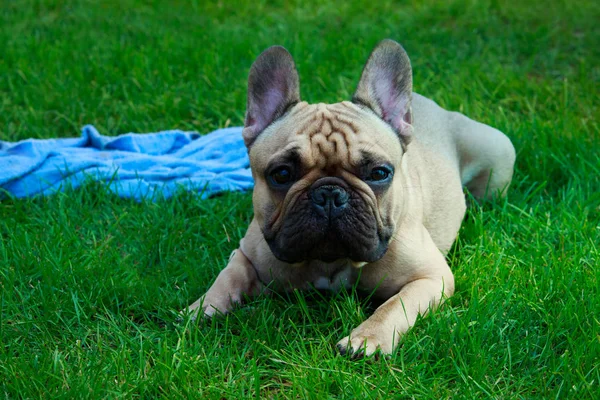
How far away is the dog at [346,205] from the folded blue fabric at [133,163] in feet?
3.58

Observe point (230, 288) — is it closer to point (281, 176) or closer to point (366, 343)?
point (281, 176)

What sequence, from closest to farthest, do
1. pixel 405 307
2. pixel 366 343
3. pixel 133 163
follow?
pixel 366 343 → pixel 405 307 → pixel 133 163

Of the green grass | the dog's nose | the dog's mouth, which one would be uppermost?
the dog's nose

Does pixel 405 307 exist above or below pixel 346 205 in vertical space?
below

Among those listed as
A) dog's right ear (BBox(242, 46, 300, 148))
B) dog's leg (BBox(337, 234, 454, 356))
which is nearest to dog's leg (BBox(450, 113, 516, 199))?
dog's leg (BBox(337, 234, 454, 356))

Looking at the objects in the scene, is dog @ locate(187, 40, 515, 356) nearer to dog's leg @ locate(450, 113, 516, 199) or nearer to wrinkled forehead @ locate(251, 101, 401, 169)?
wrinkled forehead @ locate(251, 101, 401, 169)

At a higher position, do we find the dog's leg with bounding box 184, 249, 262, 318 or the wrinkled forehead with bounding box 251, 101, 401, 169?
the wrinkled forehead with bounding box 251, 101, 401, 169

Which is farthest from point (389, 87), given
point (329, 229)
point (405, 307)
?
point (405, 307)

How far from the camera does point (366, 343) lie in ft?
9.13

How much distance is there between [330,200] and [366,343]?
525 millimetres

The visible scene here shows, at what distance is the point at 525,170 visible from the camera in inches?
176

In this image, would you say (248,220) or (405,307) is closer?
(405,307)

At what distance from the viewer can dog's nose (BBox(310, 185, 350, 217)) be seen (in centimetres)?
287

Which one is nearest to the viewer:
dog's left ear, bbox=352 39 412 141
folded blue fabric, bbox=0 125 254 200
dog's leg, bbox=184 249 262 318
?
dog's leg, bbox=184 249 262 318
